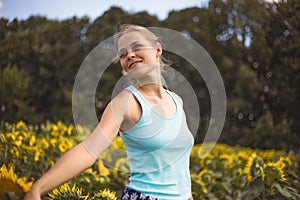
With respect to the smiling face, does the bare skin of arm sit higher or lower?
lower

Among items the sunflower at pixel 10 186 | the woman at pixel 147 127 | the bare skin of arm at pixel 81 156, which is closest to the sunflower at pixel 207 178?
the woman at pixel 147 127

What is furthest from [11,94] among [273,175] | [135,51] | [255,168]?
[135,51]

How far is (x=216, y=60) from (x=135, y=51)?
335 inches

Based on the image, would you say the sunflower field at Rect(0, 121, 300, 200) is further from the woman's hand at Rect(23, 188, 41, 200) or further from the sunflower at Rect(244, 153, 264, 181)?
the woman's hand at Rect(23, 188, 41, 200)

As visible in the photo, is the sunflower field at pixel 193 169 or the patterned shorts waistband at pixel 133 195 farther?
the sunflower field at pixel 193 169

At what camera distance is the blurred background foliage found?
5.04m

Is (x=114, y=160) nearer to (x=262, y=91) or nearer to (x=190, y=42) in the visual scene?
(x=262, y=91)

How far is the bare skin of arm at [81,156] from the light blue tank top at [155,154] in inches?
3.8

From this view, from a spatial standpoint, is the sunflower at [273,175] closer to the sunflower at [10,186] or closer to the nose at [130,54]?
the nose at [130,54]

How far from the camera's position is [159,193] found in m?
1.49

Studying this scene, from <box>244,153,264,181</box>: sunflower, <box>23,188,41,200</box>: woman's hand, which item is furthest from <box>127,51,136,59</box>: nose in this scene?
<box>244,153,264,181</box>: sunflower

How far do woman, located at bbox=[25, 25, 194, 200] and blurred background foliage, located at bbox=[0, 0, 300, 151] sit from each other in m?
2.11

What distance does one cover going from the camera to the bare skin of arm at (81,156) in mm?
1138

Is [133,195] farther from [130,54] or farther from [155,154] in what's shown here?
[130,54]
